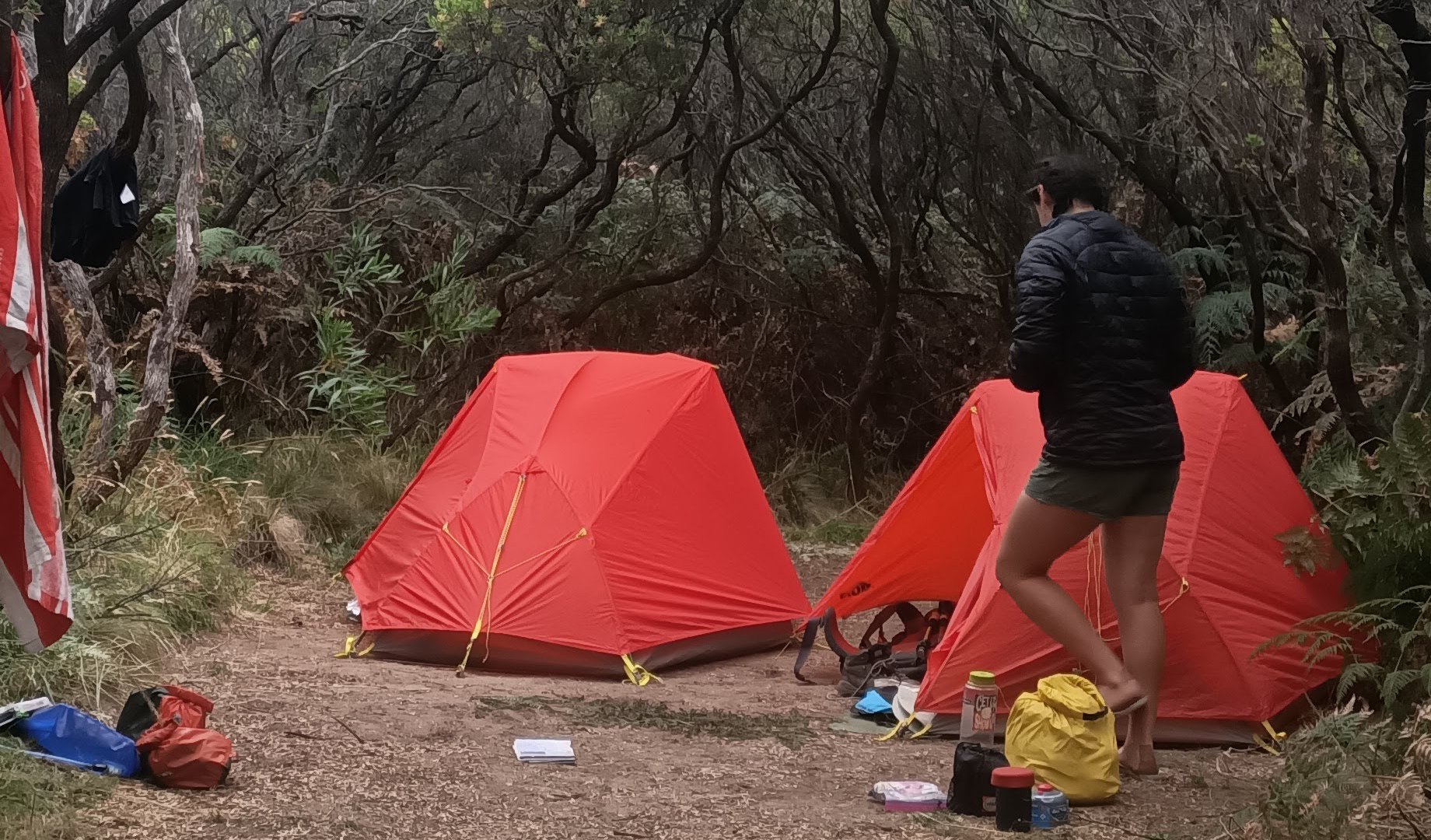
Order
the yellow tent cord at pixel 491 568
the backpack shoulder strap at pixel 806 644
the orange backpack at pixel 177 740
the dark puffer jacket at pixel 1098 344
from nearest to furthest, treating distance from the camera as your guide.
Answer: the orange backpack at pixel 177 740 → the dark puffer jacket at pixel 1098 344 → the yellow tent cord at pixel 491 568 → the backpack shoulder strap at pixel 806 644

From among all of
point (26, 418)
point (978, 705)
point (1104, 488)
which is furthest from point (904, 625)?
point (26, 418)

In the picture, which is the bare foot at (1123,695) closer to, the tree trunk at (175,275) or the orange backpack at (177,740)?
the orange backpack at (177,740)

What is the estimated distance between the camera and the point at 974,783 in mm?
4164

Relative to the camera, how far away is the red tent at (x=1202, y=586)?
16.5 feet

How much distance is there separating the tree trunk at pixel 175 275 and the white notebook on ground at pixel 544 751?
3.26 metres

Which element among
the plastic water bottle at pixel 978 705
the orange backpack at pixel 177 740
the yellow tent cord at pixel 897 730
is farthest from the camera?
the yellow tent cord at pixel 897 730

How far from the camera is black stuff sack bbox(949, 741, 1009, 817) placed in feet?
13.6

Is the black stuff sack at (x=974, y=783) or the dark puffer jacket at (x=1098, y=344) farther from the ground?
the dark puffer jacket at (x=1098, y=344)

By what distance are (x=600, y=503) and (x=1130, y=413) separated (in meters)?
2.77

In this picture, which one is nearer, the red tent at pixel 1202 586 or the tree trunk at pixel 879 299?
the red tent at pixel 1202 586

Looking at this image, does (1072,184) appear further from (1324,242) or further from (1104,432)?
(1324,242)

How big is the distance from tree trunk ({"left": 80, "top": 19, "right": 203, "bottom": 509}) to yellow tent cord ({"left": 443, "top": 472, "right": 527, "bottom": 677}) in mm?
1709

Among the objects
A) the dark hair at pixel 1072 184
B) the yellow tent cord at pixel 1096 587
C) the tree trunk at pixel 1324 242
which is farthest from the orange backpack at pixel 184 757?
the tree trunk at pixel 1324 242

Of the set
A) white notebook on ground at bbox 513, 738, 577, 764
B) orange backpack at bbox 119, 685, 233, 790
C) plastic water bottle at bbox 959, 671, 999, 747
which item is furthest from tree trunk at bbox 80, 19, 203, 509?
plastic water bottle at bbox 959, 671, 999, 747
